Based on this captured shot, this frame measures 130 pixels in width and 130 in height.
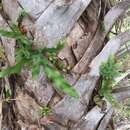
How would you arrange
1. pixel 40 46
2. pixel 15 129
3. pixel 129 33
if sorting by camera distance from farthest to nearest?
pixel 15 129, pixel 129 33, pixel 40 46

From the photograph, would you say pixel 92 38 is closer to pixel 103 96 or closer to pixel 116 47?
pixel 116 47

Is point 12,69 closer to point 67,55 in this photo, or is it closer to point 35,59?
point 35,59

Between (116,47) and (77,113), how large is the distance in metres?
0.29

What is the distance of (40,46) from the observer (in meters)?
1.22

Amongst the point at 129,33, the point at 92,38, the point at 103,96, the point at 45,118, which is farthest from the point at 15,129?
the point at 129,33

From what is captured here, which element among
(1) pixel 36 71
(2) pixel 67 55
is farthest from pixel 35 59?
(2) pixel 67 55

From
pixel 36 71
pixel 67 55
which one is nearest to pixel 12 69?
pixel 36 71

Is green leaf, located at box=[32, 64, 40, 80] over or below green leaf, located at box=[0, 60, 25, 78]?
below

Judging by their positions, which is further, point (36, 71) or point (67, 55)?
point (67, 55)

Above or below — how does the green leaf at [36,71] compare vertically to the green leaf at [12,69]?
below

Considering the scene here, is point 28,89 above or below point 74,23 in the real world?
below

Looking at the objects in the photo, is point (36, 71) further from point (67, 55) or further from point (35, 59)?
point (67, 55)

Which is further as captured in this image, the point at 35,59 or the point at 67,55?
the point at 67,55

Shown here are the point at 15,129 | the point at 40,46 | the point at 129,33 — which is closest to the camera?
the point at 40,46
